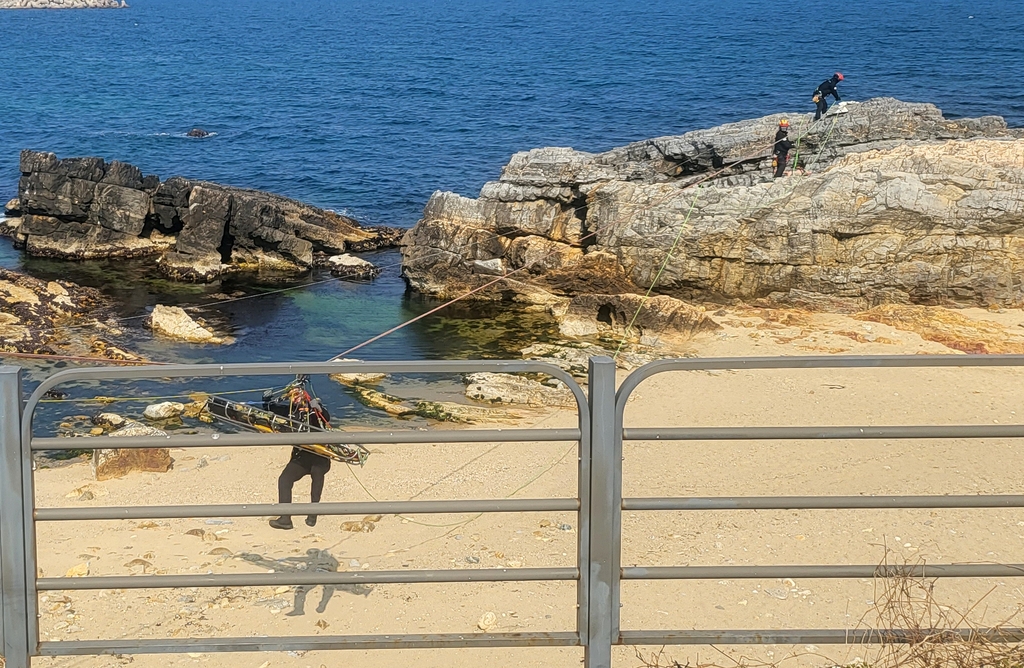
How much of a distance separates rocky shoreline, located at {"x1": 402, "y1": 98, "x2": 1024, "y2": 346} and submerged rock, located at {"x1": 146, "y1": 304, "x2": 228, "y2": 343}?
524 centimetres

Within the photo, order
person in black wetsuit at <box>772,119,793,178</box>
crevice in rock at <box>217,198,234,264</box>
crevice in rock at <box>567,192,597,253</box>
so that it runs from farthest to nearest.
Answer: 1. crevice in rock at <box>217,198,234,264</box>
2. crevice in rock at <box>567,192,597,253</box>
3. person in black wetsuit at <box>772,119,793,178</box>

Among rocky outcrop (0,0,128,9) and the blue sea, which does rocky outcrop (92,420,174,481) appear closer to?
the blue sea

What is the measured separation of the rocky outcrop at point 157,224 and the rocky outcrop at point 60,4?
137172mm

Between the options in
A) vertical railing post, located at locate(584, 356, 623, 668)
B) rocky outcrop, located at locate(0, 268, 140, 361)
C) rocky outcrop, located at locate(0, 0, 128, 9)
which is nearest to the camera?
vertical railing post, located at locate(584, 356, 623, 668)

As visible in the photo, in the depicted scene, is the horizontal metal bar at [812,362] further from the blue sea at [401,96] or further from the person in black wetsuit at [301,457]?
the blue sea at [401,96]

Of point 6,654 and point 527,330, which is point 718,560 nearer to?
point 6,654

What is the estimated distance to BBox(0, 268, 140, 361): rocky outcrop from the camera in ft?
62.3

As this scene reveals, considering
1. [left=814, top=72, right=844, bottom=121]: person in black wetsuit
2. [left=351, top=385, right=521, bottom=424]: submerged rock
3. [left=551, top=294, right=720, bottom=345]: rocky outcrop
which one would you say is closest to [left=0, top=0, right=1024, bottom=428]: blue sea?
[left=551, top=294, right=720, bottom=345]: rocky outcrop

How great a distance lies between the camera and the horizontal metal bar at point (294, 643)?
3932mm

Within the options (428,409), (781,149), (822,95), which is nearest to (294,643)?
(428,409)

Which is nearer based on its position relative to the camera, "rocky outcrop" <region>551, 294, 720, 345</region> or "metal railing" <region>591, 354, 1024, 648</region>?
"metal railing" <region>591, 354, 1024, 648</region>

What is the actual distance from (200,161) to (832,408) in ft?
117

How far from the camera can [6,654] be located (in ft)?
12.7

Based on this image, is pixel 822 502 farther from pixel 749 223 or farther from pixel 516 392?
pixel 749 223
